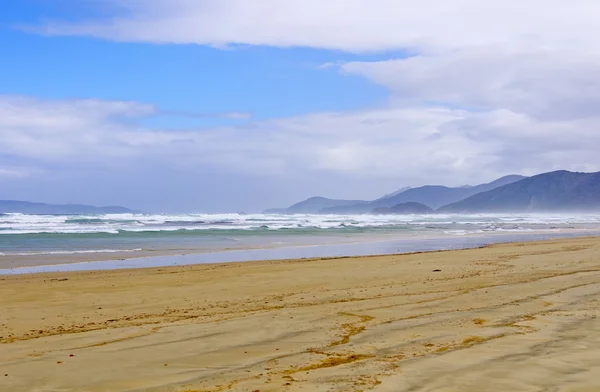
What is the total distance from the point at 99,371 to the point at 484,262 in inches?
579

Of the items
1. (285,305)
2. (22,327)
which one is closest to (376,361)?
(285,305)

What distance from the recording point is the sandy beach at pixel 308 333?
5.48 meters

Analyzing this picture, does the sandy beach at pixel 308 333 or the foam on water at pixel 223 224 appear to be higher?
the foam on water at pixel 223 224

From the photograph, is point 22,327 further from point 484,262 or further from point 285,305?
point 484,262

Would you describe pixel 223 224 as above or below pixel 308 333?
above

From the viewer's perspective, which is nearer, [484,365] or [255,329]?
[484,365]

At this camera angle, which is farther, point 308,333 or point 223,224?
point 223,224

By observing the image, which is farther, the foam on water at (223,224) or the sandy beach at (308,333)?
the foam on water at (223,224)

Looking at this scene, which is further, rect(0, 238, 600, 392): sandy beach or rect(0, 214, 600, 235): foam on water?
rect(0, 214, 600, 235): foam on water

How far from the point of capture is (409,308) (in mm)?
9531

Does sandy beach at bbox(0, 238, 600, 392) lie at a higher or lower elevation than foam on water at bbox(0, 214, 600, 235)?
lower

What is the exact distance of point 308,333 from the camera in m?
7.67

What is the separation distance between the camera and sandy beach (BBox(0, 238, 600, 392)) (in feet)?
18.0

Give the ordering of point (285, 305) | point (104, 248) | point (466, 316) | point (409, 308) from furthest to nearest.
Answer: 1. point (104, 248)
2. point (285, 305)
3. point (409, 308)
4. point (466, 316)
